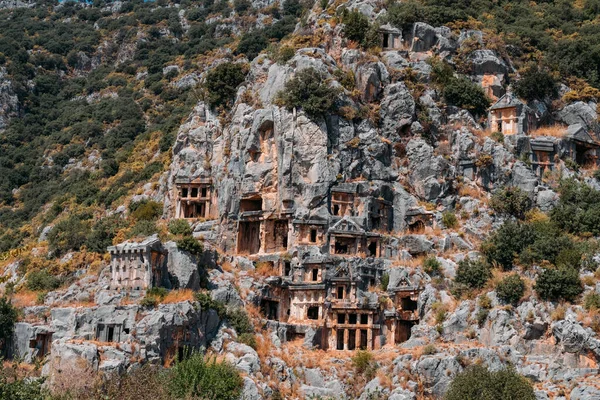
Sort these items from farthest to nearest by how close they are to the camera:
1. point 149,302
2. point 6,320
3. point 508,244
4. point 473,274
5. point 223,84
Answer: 1. point 223,84
2. point 508,244
3. point 473,274
4. point 6,320
5. point 149,302

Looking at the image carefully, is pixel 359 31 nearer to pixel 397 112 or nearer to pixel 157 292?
pixel 397 112

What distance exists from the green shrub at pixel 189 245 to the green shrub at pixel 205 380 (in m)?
10.6

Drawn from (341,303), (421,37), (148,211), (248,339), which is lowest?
(248,339)

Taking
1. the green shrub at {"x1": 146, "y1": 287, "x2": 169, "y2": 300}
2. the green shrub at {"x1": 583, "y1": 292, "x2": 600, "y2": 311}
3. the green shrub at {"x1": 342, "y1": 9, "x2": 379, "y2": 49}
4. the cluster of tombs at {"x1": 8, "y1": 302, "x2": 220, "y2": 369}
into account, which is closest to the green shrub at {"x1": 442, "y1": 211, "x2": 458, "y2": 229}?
the green shrub at {"x1": 583, "y1": 292, "x2": 600, "y2": 311}

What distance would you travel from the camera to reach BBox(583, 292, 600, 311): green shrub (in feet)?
188

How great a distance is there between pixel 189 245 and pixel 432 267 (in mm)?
19573

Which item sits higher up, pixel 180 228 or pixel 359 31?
pixel 359 31

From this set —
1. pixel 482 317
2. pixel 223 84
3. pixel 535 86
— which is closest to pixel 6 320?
pixel 223 84

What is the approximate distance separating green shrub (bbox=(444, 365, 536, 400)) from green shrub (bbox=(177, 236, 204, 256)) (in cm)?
2246

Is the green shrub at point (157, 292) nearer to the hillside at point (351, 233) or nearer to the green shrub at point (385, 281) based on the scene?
the hillside at point (351, 233)

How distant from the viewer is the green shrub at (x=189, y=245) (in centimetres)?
6341

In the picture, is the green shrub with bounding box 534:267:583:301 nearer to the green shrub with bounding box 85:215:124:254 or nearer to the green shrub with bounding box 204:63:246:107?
the green shrub with bounding box 204:63:246:107

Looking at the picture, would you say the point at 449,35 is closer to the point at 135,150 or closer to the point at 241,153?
the point at 241,153

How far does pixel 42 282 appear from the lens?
7162 centimetres
